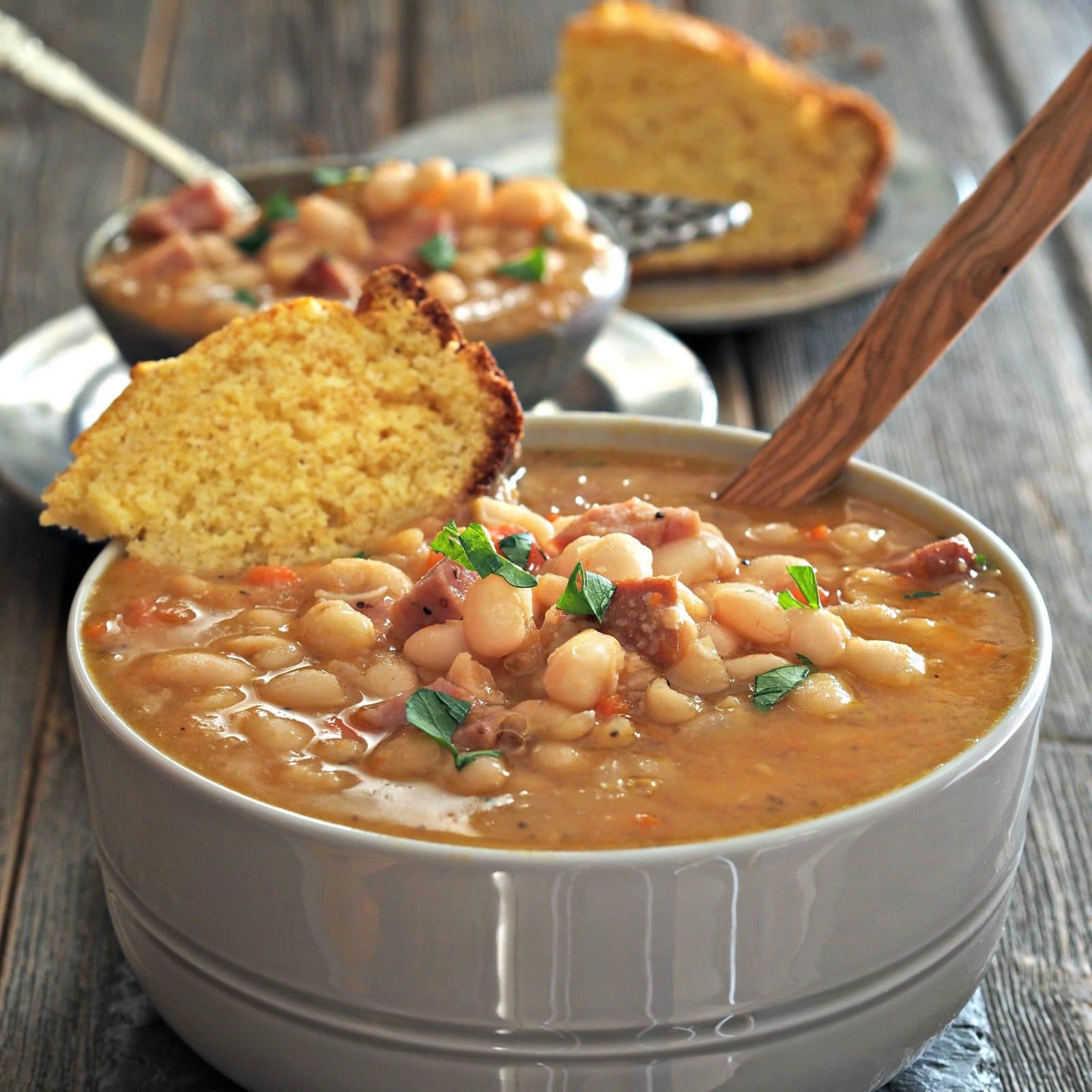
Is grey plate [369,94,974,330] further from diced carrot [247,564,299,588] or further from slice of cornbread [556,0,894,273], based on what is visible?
diced carrot [247,564,299,588]

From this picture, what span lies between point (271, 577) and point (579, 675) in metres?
0.42

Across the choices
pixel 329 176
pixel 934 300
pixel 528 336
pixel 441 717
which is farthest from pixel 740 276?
pixel 441 717

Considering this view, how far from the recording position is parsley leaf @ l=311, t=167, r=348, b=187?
2738 mm

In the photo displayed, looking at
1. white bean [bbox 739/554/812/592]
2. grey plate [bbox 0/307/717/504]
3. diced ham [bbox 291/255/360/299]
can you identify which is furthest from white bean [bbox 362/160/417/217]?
white bean [bbox 739/554/812/592]

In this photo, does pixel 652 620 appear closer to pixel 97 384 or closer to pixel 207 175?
pixel 97 384

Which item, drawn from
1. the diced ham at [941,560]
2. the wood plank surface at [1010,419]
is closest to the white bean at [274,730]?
the diced ham at [941,560]

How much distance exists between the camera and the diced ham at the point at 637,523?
5.13 feet

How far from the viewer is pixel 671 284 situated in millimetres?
3236

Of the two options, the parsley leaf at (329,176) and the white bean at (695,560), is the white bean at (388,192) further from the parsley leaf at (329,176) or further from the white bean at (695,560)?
the white bean at (695,560)

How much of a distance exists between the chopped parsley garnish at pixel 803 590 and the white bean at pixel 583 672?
198 millimetres

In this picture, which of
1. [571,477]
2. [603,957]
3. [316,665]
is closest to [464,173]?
[571,477]

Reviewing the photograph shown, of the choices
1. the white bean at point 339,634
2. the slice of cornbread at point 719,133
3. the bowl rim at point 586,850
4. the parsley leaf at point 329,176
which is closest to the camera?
the bowl rim at point 586,850

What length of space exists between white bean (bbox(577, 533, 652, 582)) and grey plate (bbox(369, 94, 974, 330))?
157 cm

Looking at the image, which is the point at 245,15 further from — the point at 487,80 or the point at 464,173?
the point at 464,173
